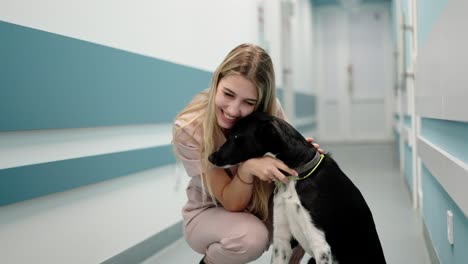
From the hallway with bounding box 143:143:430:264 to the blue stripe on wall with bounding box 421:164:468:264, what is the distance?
168mm

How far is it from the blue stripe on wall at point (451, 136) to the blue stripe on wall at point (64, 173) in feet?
4.65

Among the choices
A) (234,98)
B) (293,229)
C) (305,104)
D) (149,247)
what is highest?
(234,98)

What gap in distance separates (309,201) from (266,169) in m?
0.18

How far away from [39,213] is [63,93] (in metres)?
0.47

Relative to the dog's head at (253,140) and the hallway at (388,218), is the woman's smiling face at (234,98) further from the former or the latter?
the hallway at (388,218)

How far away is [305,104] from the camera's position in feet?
28.8

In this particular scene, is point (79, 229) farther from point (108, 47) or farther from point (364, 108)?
point (364, 108)

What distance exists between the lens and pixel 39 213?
5.62 feet

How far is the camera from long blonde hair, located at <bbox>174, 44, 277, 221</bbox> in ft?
5.56

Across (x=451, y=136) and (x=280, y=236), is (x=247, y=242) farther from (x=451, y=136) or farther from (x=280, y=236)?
(x=451, y=136)

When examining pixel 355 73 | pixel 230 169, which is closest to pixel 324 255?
pixel 230 169

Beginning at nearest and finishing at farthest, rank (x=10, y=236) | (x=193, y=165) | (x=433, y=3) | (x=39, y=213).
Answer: (x=10, y=236), (x=39, y=213), (x=193, y=165), (x=433, y=3)

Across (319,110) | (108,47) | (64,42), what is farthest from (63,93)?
(319,110)

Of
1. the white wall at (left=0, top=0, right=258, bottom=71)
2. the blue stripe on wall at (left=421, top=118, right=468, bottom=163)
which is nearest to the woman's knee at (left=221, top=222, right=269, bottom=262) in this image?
the blue stripe on wall at (left=421, top=118, right=468, bottom=163)
